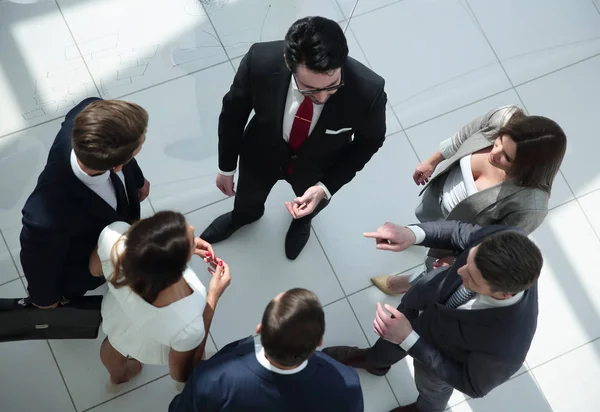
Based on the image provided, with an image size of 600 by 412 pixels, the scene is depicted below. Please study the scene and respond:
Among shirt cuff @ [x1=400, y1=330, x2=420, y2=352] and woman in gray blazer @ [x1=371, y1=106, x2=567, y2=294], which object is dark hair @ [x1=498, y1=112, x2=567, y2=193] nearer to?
woman in gray blazer @ [x1=371, y1=106, x2=567, y2=294]

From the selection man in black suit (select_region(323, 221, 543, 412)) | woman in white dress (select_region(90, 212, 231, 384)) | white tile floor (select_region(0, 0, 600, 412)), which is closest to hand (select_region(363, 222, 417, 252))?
man in black suit (select_region(323, 221, 543, 412))

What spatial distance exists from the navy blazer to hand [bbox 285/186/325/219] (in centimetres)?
69

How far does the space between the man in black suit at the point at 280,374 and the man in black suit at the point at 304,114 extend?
643mm

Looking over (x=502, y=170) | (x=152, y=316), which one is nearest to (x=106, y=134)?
(x=152, y=316)

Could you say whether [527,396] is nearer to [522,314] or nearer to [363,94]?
[522,314]

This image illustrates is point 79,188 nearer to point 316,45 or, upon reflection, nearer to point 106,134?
point 106,134

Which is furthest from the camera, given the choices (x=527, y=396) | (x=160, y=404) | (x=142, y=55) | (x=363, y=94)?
(x=142, y=55)

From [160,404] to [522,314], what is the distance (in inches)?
64.9

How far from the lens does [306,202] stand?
8.07ft

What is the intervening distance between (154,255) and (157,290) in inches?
5.4

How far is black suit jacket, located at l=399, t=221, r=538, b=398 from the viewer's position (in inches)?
77.6

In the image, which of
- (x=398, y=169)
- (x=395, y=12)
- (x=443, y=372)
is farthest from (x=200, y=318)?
(x=395, y=12)

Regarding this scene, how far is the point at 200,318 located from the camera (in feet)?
6.44

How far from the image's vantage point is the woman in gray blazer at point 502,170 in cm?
215
